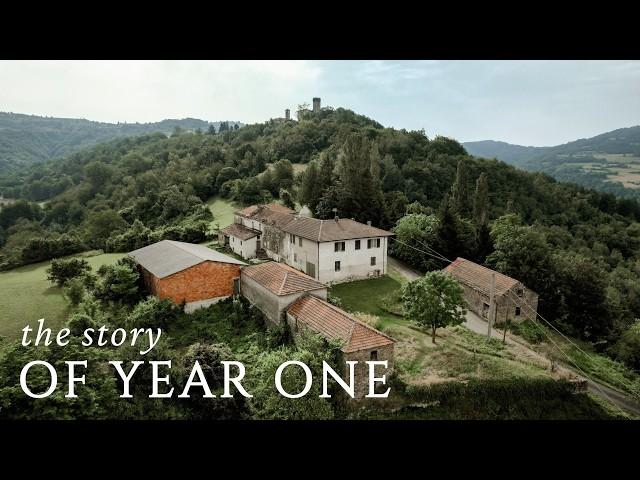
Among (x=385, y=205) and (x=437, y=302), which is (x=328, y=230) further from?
(x=385, y=205)

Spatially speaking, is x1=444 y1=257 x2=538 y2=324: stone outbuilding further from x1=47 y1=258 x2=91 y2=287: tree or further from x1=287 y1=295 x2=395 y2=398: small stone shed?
x1=47 y1=258 x2=91 y2=287: tree

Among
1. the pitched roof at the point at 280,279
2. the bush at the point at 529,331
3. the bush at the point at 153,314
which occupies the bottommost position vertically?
the bush at the point at 529,331

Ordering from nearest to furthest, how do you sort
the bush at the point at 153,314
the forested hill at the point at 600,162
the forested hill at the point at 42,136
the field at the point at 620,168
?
the bush at the point at 153,314 → the forested hill at the point at 600,162 → the field at the point at 620,168 → the forested hill at the point at 42,136

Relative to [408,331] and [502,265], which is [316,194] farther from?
[408,331]

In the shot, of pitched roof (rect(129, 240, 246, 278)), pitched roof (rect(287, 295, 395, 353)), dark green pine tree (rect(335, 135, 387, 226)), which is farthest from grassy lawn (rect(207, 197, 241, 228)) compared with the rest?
pitched roof (rect(287, 295, 395, 353))

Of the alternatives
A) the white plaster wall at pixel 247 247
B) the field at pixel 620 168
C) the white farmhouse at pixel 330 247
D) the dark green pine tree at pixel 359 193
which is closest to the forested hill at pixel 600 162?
the field at pixel 620 168

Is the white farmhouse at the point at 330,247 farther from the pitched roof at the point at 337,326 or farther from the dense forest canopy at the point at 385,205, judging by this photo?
Answer: the pitched roof at the point at 337,326
